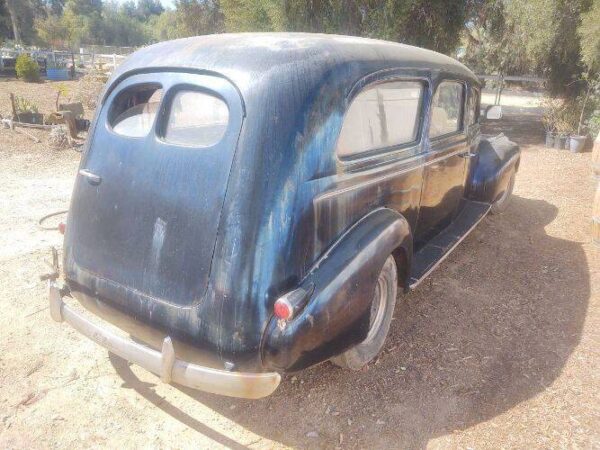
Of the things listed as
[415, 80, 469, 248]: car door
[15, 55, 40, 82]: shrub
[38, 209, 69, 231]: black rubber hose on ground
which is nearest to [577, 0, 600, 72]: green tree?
[415, 80, 469, 248]: car door

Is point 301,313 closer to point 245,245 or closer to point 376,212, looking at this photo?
point 245,245

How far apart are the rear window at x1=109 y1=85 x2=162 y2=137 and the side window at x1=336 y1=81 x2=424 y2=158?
1138mm

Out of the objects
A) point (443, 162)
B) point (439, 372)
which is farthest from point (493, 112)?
point (439, 372)

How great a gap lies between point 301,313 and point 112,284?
3.57 feet

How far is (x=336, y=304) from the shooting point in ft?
7.21

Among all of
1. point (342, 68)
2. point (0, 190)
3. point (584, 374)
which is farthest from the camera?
point (0, 190)

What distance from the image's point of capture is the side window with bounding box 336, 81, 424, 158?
2.54 m

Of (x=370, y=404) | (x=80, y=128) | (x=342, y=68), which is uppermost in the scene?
(x=342, y=68)

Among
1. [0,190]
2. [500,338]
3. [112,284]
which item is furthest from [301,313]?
[0,190]

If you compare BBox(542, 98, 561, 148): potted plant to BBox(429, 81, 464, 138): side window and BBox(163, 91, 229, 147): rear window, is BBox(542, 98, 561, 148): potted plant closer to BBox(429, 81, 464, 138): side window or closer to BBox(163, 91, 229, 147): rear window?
BBox(429, 81, 464, 138): side window

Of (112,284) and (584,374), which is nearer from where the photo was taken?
(112,284)

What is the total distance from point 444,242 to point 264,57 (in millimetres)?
2359

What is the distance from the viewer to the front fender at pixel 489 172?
4809 mm

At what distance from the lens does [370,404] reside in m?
2.65
